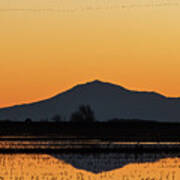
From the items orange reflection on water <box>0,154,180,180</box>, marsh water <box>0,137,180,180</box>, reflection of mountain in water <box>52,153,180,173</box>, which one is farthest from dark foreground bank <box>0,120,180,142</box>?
orange reflection on water <box>0,154,180,180</box>

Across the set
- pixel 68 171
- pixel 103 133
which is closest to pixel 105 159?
pixel 68 171

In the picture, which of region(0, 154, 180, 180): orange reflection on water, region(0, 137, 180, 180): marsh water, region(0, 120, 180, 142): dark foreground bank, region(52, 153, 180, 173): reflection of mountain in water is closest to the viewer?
region(0, 154, 180, 180): orange reflection on water

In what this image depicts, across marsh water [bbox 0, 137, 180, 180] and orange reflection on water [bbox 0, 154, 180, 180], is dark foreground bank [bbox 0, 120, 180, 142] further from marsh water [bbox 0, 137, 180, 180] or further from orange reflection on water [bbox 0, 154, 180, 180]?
orange reflection on water [bbox 0, 154, 180, 180]

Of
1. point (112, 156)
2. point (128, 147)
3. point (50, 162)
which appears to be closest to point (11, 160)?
point (50, 162)

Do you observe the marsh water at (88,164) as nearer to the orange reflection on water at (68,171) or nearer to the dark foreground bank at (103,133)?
the orange reflection on water at (68,171)

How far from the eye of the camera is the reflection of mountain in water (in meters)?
47.1

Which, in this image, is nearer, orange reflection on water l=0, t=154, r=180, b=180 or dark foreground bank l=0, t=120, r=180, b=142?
orange reflection on water l=0, t=154, r=180, b=180

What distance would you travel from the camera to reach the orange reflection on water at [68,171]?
133 ft

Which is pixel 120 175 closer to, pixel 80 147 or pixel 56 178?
pixel 56 178

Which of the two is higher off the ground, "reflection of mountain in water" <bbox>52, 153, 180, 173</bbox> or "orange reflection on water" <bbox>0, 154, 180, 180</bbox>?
"reflection of mountain in water" <bbox>52, 153, 180, 173</bbox>

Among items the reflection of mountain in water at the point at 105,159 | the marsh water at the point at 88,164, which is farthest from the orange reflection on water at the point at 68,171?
the reflection of mountain in water at the point at 105,159

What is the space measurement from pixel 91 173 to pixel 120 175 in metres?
1.47

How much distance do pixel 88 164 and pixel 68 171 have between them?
4.98m

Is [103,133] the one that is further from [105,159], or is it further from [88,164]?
[88,164]
